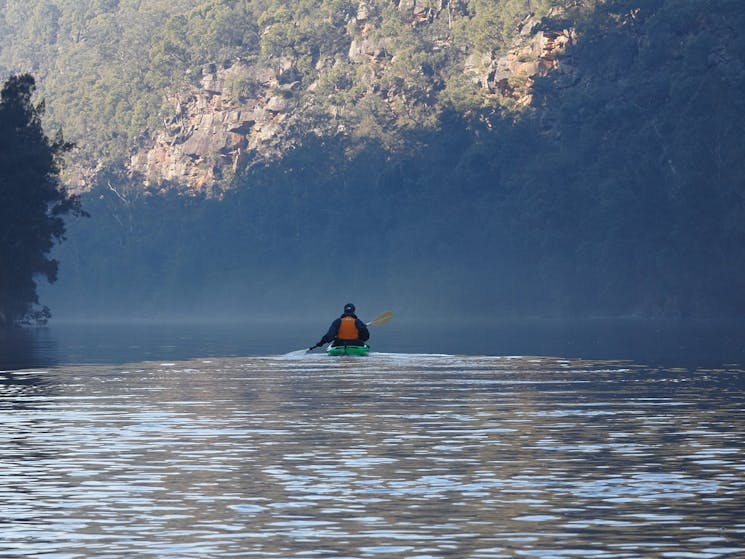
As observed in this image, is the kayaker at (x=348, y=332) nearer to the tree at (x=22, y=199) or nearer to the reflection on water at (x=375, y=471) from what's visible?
the reflection on water at (x=375, y=471)

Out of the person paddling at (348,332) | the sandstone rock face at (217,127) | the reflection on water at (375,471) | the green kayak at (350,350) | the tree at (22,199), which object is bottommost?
the reflection on water at (375,471)

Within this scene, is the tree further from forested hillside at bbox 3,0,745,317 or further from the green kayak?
the green kayak

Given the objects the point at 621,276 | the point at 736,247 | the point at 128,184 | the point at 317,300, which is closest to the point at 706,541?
the point at 736,247

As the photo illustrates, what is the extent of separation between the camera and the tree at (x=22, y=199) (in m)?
94.1

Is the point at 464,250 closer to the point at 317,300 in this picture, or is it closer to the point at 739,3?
the point at 317,300

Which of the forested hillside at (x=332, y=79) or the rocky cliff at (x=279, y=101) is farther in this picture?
the forested hillside at (x=332, y=79)

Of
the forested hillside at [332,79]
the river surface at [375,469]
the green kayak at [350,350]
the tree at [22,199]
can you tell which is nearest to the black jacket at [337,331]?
the green kayak at [350,350]

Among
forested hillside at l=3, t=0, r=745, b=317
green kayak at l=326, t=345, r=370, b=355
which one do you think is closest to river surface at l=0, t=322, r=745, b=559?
green kayak at l=326, t=345, r=370, b=355

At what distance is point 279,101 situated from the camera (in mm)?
181125

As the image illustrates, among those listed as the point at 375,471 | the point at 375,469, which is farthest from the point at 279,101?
the point at 375,471

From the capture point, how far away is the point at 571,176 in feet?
461

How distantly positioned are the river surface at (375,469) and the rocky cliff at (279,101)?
402 feet

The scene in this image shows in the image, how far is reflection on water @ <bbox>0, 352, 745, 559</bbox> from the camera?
16.1 meters

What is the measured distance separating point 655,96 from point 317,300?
44858mm
